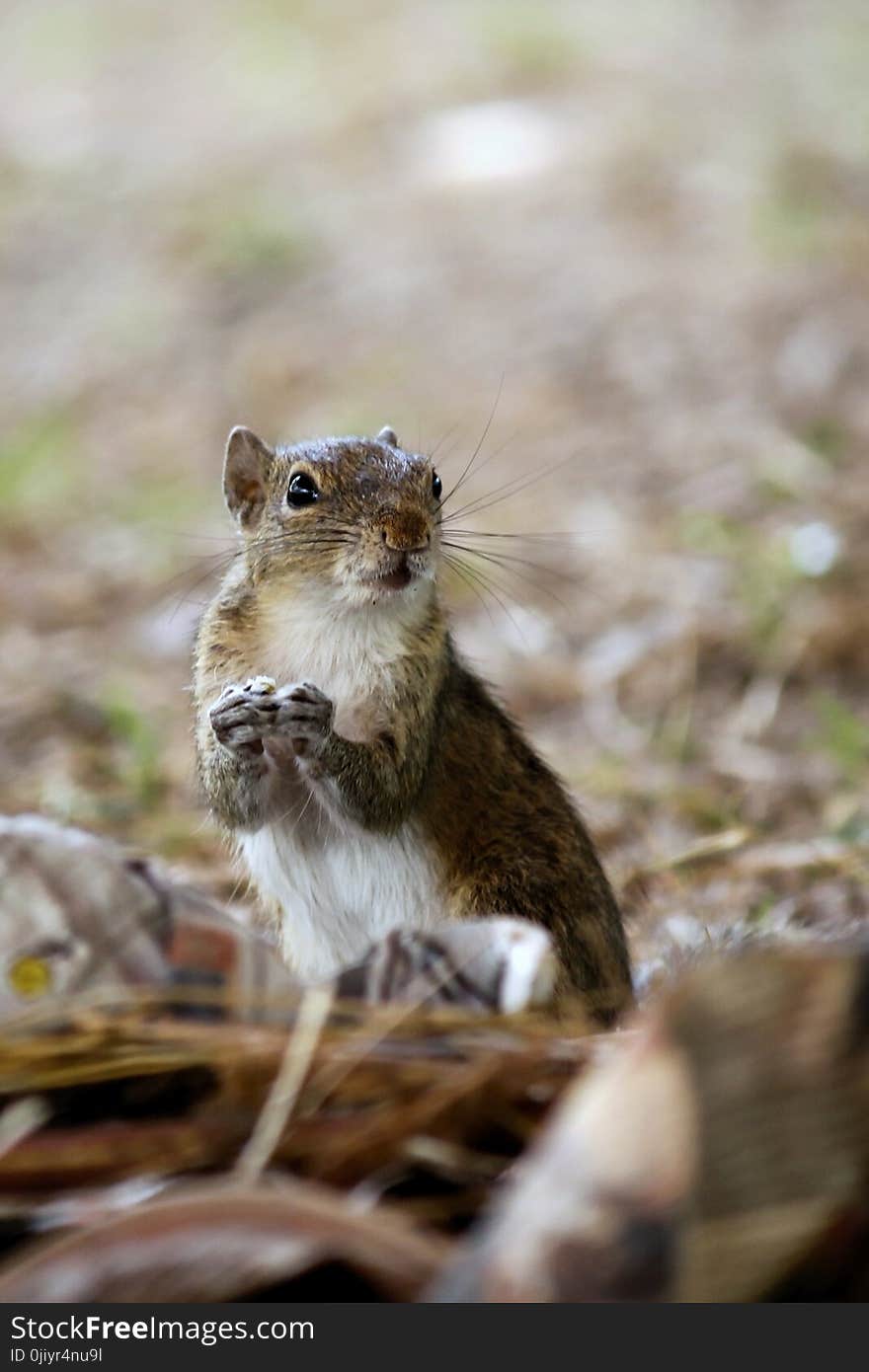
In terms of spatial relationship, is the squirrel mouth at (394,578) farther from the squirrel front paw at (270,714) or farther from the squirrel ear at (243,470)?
the squirrel ear at (243,470)

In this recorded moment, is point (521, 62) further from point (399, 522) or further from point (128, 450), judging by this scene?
point (399, 522)

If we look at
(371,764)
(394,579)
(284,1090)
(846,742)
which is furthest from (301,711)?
(846,742)

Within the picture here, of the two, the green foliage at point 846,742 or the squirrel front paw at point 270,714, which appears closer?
the squirrel front paw at point 270,714

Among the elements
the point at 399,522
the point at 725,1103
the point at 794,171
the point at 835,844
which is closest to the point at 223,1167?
the point at 725,1103

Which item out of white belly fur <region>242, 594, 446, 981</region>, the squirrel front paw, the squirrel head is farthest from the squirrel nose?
the squirrel front paw

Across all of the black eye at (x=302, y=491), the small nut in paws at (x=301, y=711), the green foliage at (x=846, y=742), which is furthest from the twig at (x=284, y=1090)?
the green foliage at (x=846, y=742)

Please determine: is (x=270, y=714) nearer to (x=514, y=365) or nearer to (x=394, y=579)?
(x=394, y=579)
